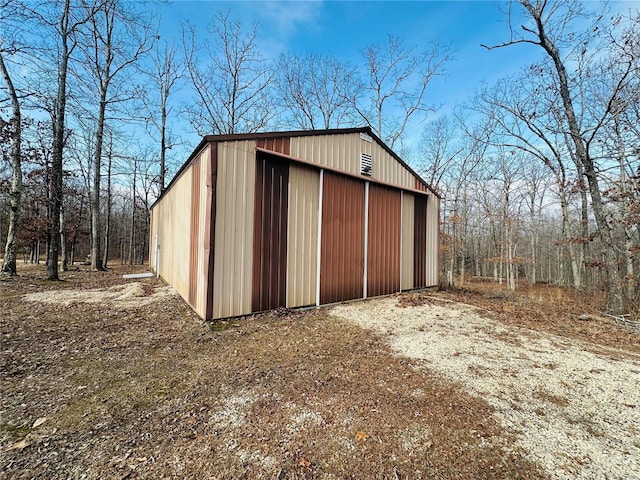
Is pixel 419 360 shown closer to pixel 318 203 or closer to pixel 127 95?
pixel 318 203

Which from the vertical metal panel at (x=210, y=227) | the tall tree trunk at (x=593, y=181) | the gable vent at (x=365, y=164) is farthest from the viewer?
the gable vent at (x=365, y=164)

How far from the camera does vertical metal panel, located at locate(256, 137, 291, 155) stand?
5.15 metres

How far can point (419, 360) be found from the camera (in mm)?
3447

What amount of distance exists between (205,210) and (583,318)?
8.06 m

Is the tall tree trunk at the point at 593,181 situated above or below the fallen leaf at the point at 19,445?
above

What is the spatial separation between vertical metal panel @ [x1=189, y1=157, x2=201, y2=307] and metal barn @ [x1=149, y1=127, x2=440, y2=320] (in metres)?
0.02

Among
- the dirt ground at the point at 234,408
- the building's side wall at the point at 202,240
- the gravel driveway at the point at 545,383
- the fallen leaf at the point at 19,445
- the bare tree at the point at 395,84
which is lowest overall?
the gravel driveway at the point at 545,383

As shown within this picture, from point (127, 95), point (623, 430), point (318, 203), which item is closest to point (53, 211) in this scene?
point (127, 95)

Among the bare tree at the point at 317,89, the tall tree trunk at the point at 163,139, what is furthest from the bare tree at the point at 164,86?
the bare tree at the point at 317,89

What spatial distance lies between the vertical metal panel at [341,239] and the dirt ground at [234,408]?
1.86 meters

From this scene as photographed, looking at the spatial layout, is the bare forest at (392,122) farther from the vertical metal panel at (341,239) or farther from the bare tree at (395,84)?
the vertical metal panel at (341,239)

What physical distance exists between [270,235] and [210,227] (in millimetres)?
1122

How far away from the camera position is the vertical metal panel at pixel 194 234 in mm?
5080

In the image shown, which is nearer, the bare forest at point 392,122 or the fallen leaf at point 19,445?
the fallen leaf at point 19,445
